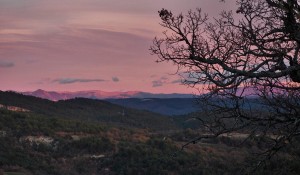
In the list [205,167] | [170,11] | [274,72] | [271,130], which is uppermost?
[170,11]

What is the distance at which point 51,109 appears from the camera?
4850 inches

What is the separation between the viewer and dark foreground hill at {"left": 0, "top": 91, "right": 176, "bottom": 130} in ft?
395

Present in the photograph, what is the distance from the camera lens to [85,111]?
143 meters

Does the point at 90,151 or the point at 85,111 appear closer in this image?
the point at 90,151

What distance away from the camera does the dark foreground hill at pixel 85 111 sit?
4734 inches

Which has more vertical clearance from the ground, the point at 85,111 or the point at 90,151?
the point at 85,111

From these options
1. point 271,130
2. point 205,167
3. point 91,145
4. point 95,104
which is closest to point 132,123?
point 95,104

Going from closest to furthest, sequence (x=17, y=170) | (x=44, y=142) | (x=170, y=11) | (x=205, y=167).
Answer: (x=170, y=11) < (x=17, y=170) < (x=205, y=167) < (x=44, y=142)

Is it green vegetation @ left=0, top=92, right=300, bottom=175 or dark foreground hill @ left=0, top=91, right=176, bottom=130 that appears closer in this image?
green vegetation @ left=0, top=92, right=300, bottom=175

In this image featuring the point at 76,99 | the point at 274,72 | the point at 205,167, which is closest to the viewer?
the point at 274,72

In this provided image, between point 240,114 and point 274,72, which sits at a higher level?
point 274,72

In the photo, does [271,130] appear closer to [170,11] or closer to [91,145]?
[170,11]

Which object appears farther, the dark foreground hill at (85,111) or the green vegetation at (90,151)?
the dark foreground hill at (85,111)

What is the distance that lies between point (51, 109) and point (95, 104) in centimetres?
3814
